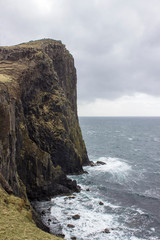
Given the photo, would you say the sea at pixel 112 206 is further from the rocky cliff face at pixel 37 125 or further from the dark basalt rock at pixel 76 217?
the rocky cliff face at pixel 37 125

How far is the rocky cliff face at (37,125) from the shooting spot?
30.2 meters

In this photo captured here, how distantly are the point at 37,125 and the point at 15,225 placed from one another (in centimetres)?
3204

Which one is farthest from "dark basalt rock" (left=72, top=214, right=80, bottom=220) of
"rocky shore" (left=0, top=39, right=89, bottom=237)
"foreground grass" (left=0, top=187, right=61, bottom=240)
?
"foreground grass" (left=0, top=187, right=61, bottom=240)

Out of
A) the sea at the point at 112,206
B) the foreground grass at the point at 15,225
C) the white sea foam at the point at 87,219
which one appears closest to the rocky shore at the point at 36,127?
the white sea foam at the point at 87,219

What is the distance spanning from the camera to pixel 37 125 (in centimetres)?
4494

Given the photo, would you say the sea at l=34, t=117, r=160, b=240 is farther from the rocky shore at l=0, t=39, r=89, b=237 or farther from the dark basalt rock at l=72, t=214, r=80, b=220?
the rocky shore at l=0, t=39, r=89, b=237

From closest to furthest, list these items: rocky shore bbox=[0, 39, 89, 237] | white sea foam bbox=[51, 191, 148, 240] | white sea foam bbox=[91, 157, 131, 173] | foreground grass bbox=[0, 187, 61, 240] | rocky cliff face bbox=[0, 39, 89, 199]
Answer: foreground grass bbox=[0, 187, 61, 240] → white sea foam bbox=[51, 191, 148, 240] → rocky shore bbox=[0, 39, 89, 237] → rocky cliff face bbox=[0, 39, 89, 199] → white sea foam bbox=[91, 157, 131, 173]

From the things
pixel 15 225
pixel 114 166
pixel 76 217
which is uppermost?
pixel 15 225

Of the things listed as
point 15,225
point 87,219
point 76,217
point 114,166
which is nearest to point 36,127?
point 76,217

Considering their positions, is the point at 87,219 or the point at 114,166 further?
the point at 114,166

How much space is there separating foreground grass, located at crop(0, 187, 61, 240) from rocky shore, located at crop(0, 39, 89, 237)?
282 inches

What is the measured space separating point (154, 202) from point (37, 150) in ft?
84.8

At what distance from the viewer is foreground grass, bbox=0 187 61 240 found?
12.9 meters

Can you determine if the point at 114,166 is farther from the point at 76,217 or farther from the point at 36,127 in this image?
the point at 76,217
